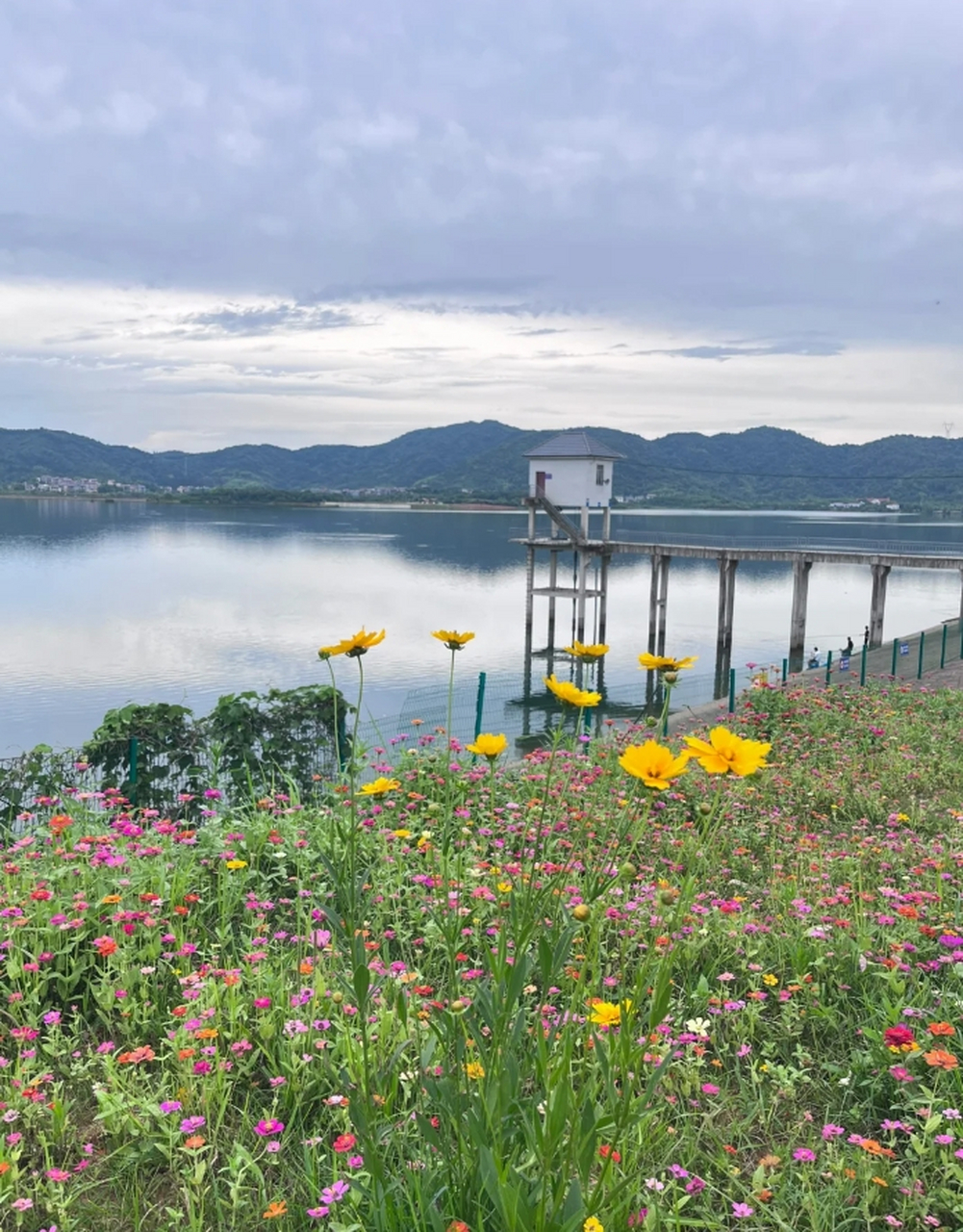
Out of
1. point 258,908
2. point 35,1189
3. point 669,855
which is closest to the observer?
point 35,1189

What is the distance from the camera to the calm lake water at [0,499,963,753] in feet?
87.9

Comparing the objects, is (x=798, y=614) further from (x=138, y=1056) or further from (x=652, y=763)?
(x=652, y=763)

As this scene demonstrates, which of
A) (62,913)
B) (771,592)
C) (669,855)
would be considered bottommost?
(771,592)

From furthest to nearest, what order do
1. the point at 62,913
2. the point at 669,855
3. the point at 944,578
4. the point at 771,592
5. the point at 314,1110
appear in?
the point at 944,578 → the point at 771,592 → the point at 669,855 → the point at 62,913 → the point at 314,1110

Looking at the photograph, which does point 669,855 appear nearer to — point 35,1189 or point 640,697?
point 35,1189

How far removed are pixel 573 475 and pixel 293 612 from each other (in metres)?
15.2

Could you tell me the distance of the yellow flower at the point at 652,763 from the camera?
2.21m

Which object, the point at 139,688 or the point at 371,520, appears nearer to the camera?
the point at 139,688

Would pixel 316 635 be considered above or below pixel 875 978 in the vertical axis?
below

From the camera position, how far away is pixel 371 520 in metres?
141

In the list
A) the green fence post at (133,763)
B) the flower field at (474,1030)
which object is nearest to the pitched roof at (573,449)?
the green fence post at (133,763)

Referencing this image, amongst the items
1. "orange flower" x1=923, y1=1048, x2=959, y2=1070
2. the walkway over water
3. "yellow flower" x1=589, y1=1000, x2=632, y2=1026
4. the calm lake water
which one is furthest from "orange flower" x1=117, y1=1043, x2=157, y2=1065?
the walkway over water

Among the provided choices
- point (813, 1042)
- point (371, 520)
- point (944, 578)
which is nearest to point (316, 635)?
point (813, 1042)

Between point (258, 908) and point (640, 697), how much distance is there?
23437 mm
